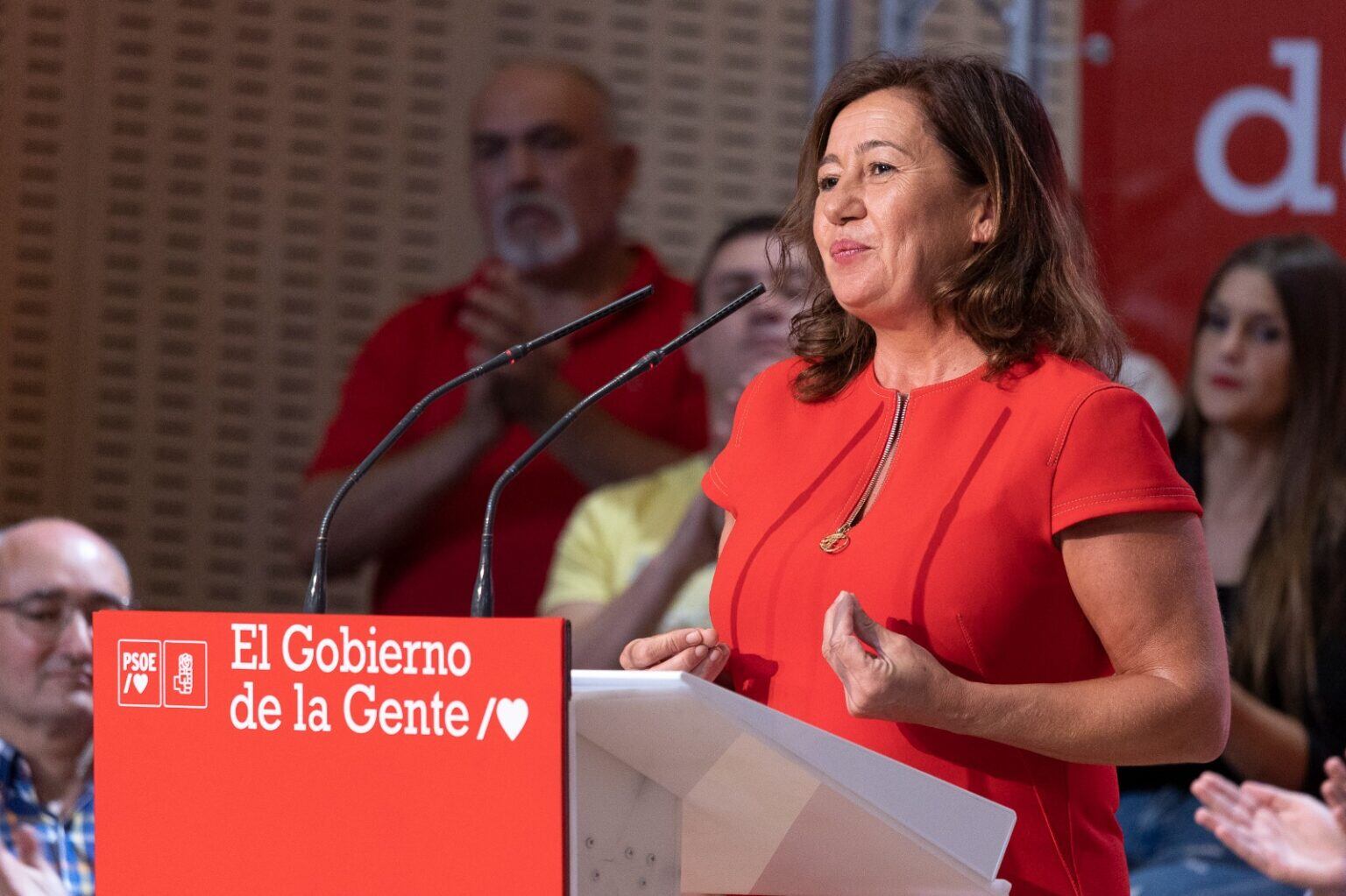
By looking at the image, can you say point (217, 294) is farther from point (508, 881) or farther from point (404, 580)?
point (508, 881)

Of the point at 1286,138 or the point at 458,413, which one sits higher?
the point at 1286,138

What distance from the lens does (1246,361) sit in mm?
3338

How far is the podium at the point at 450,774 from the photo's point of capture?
43.0 inches

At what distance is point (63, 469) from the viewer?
4.29 m

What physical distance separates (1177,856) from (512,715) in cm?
219

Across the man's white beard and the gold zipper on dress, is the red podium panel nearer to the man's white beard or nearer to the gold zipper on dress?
the gold zipper on dress

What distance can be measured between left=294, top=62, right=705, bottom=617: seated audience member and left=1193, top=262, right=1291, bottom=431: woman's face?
1.07 metres

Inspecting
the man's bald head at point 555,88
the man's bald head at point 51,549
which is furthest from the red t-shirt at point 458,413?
the man's bald head at point 51,549

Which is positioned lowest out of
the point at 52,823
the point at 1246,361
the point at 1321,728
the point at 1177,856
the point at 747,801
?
the point at 1177,856

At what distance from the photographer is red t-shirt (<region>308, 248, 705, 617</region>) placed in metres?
3.58

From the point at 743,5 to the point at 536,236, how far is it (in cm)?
116

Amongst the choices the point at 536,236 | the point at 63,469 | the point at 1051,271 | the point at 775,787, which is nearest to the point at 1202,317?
the point at 536,236

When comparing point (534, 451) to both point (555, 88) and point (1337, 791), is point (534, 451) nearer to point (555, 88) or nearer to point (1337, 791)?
point (1337, 791)

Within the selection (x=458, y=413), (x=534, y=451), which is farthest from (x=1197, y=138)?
(x=534, y=451)
